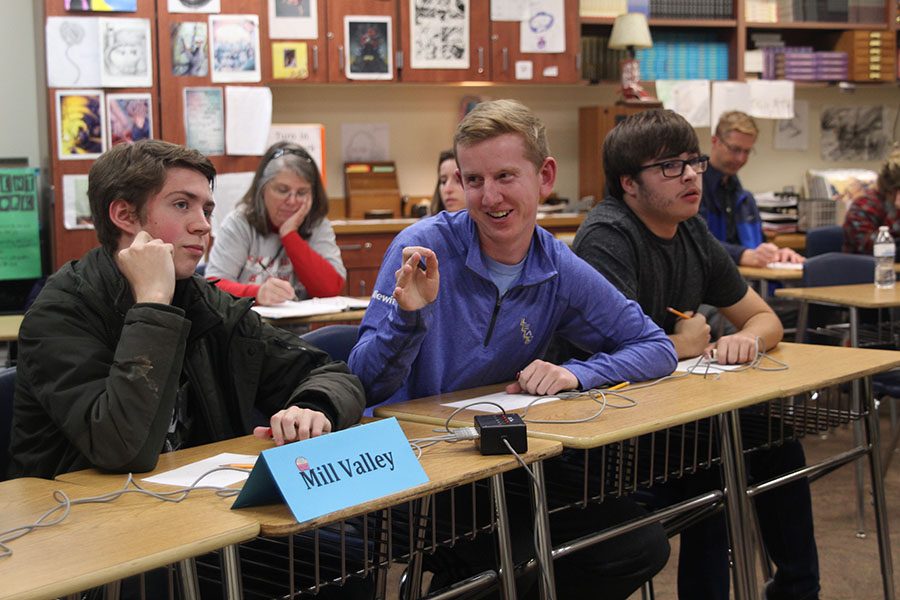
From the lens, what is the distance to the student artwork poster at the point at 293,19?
18.0 feet

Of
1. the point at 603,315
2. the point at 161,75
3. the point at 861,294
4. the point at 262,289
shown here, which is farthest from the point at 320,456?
the point at 161,75

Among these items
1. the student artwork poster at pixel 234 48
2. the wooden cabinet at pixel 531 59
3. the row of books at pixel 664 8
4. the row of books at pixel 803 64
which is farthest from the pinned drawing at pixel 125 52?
the row of books at pixel 803 64

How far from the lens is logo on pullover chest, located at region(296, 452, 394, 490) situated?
136 cm

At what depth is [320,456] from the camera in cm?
139

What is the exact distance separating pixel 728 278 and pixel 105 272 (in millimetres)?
1647

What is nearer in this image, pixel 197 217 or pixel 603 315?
pixel 197 217

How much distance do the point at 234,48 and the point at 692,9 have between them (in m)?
2.69

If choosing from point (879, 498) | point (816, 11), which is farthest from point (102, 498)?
point (816, 11)

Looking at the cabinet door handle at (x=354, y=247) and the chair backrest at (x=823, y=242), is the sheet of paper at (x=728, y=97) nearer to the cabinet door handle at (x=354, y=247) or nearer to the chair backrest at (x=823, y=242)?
the chair backrest at (x=823, y=242)

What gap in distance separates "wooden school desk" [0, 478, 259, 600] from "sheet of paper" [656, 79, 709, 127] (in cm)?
532

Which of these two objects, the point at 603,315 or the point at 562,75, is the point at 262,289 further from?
the point at 562,75

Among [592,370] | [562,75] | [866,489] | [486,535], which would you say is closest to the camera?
[486,535]

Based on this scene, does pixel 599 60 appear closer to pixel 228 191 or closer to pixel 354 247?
pixel 354 247

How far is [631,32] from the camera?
5855 millimetres
